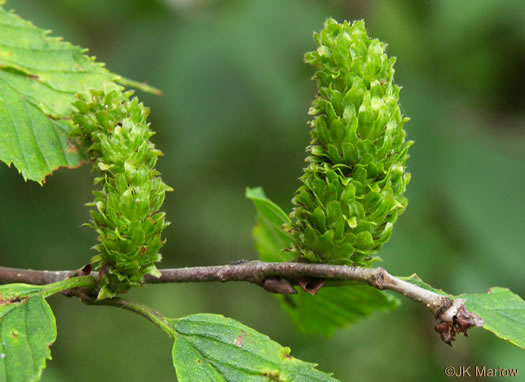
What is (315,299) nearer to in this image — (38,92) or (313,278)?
(313,278)

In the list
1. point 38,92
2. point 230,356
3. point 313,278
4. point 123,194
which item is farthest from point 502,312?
point 38,92

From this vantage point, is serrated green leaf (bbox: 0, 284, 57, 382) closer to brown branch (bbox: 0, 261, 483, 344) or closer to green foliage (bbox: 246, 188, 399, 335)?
brown branch (bbox: 0, 261, 483, 344)

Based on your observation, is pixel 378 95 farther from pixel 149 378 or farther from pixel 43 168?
pixel 149 378

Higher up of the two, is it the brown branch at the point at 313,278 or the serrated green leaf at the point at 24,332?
the brown branch at the point at 313,278

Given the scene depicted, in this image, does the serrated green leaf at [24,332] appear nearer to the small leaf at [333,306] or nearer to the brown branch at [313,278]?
the brown branch at [313,278]

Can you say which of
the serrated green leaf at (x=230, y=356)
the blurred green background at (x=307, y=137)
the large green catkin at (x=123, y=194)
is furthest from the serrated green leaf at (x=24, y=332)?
the blurred green background at (x=307, y=137)

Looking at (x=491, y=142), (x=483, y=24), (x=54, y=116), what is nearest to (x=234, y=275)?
(x=54, y=116)

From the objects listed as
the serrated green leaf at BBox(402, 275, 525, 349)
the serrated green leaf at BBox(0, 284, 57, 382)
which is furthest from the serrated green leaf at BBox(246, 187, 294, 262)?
the serrated green leaf at BBox(0, 284, 57, 382)
